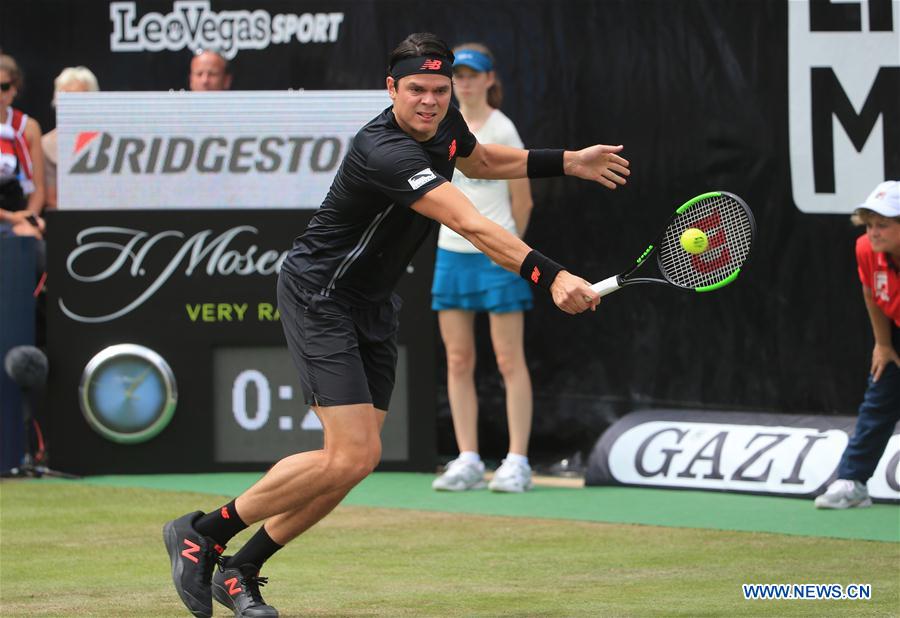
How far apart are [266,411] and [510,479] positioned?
1514mm

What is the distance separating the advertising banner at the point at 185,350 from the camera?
28.8ft

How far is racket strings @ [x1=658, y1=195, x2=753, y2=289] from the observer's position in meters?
5.39

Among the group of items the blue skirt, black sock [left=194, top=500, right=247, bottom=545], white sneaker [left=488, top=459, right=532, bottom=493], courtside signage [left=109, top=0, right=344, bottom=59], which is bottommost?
white sneaker [left=488, top=459, right=532, bottom=493]

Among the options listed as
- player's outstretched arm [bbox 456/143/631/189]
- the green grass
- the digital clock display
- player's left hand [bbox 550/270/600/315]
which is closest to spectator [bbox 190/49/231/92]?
the digital clock display

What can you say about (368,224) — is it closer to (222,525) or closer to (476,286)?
(222,525)

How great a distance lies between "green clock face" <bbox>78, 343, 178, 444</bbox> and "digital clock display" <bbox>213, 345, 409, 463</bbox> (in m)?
0.30

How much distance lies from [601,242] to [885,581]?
136 inches

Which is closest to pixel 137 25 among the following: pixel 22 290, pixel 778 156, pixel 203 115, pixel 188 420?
pixel 203 115

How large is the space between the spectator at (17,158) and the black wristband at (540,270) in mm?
5011

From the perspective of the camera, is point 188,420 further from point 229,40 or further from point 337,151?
point 229,40

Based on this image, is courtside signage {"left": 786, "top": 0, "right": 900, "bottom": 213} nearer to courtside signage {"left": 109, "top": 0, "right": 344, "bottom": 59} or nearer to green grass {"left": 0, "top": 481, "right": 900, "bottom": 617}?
green grass {"left": 0, "top": 481, "right": 900, "bottom": 617}

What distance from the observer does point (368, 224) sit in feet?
17.5

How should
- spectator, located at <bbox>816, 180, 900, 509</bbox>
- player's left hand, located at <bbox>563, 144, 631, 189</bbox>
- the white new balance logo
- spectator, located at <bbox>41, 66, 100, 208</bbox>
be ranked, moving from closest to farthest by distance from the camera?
the white new balance logo → player's left hand, located at <bbox>563, 144, 631, 189</bbox> → spectator, located at <bbox>816, 180, 900, 509</bbox> → spectator, located at <bbox>41, 66, 100, 208</bbox>

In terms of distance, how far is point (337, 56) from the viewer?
937 centimetres
